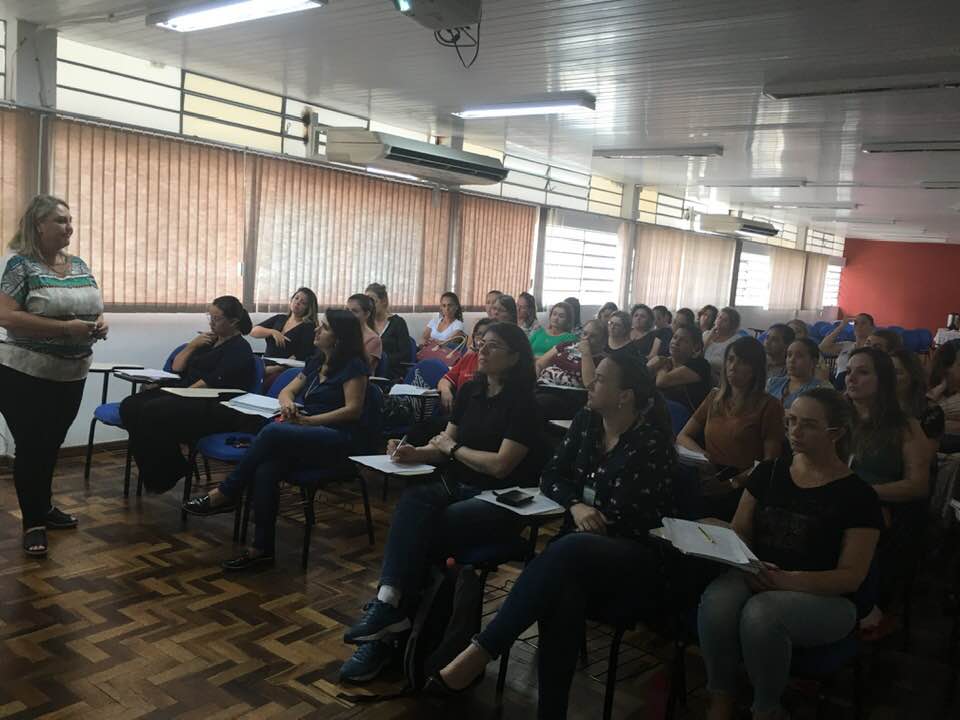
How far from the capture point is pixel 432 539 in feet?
9.05

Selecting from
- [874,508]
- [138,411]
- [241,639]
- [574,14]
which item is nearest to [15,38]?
[138,411]

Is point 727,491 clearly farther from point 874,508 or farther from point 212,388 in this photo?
point 212,388

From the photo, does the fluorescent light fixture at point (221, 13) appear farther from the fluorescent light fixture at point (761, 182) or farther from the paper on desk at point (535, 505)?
the fluorescent light fixture at point (761, 182)

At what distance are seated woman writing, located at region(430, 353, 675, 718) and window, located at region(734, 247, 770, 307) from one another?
12020mm

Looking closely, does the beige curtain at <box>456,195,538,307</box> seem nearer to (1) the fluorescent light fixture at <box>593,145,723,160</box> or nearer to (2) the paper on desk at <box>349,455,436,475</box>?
(1) the fluorescent light fixture at <box>593,145,723,160</box>

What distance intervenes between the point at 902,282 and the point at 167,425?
16975 mm

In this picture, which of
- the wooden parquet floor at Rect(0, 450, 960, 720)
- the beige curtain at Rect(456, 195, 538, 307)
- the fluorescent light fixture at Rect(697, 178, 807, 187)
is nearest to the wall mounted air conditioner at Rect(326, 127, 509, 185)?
the beige curtain at Rect(456, 195, 538, 307)

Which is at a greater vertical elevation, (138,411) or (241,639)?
(138,411)

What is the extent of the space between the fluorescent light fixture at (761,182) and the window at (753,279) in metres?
4.28

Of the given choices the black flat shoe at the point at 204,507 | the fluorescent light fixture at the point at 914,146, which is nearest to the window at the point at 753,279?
the fluorescent light fixture at the point at 914,146

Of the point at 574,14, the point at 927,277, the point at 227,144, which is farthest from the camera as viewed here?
the point at 927,277

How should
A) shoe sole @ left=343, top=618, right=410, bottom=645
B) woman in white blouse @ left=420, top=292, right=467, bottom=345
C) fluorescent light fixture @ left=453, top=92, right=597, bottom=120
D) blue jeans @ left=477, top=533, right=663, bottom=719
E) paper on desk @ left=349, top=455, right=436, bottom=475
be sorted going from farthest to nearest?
1. woman in white blouse @ left=420, top=292, right=467, bottom=345
2. fluorescent light fixture @ left=453, top=92, right=597, bottom=120
3. paper on desk @ left=349, top=455, right=436, bottom=475
4. shoe sole @ left=343, top=618, right=410, bottom=645
5. blue jeans @ left=477, top=533, right=663, bottom=719

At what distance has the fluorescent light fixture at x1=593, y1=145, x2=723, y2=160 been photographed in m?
7.32

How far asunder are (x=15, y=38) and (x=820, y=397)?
16.7 feet
